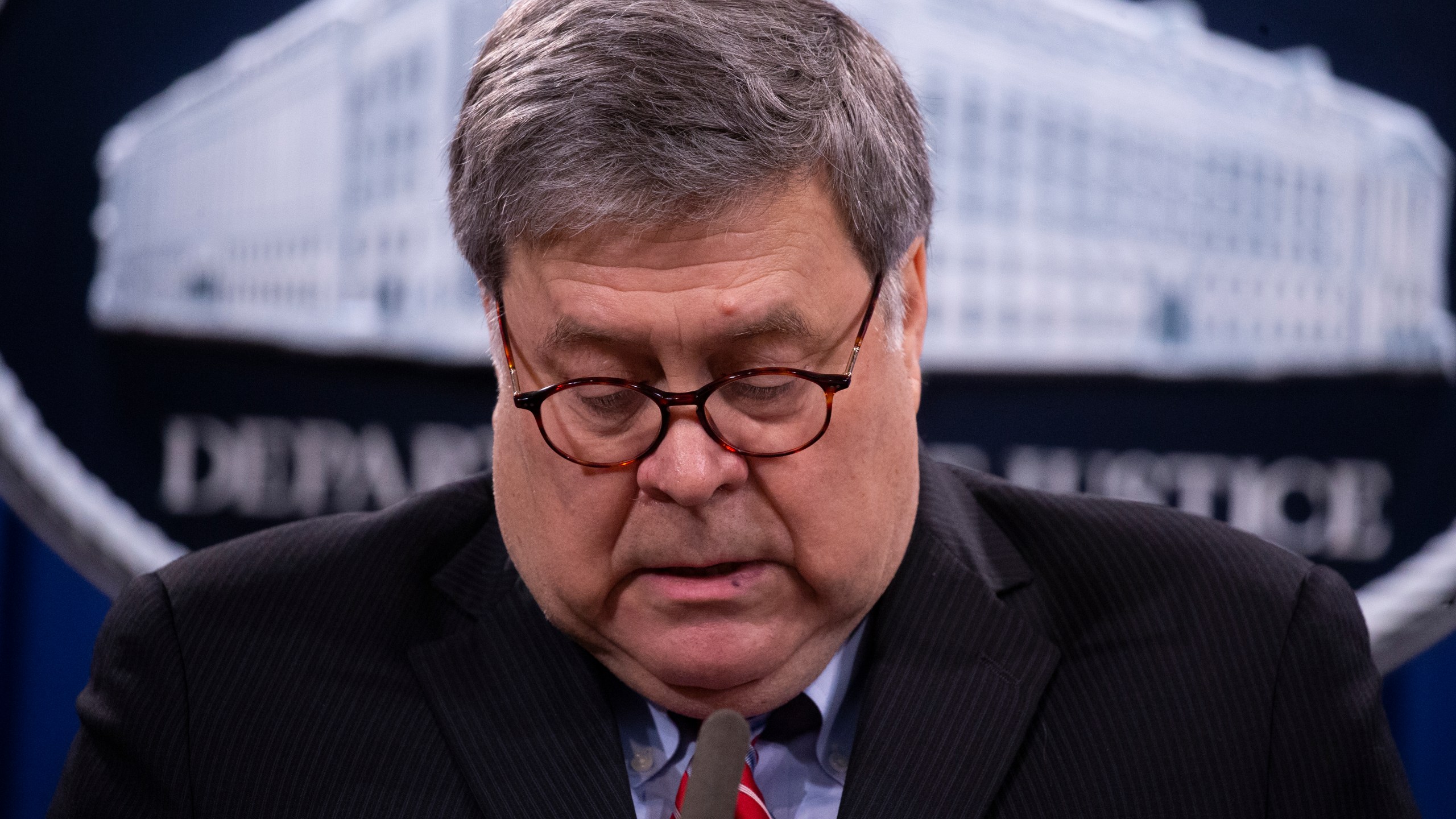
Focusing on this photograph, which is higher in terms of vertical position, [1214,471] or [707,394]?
[707,394]

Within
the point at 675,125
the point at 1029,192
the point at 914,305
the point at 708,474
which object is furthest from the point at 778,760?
the point at 1029,192

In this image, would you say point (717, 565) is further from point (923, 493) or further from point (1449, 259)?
point (1449, 259)

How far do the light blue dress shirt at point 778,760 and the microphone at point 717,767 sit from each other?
46cm

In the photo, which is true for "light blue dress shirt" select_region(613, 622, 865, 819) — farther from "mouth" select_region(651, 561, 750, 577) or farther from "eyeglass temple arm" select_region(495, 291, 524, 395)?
"eyeglass temple arm" select_region(495, 291, 524, 395)

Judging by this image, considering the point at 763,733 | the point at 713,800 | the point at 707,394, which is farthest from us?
the point at 763,733

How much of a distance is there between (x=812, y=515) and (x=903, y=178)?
0.34 m

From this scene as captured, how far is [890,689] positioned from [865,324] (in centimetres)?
39

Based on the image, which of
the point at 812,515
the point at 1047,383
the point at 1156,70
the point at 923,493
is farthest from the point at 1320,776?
the point at 1156,70

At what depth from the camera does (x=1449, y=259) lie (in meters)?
1.58

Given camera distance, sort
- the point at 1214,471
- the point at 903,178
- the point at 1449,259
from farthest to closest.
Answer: the point at 1214,471, the point at 1449,259, the point at 903,178

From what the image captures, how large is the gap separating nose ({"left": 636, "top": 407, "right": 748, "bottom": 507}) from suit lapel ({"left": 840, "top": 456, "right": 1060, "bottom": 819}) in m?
0.33

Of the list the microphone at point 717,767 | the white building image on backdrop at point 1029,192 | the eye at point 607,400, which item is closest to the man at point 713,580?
the eye at point 607,400

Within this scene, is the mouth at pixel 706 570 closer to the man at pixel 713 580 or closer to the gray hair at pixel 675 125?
the man at pixel 713 580

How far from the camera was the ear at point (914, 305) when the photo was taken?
3.65 ft
